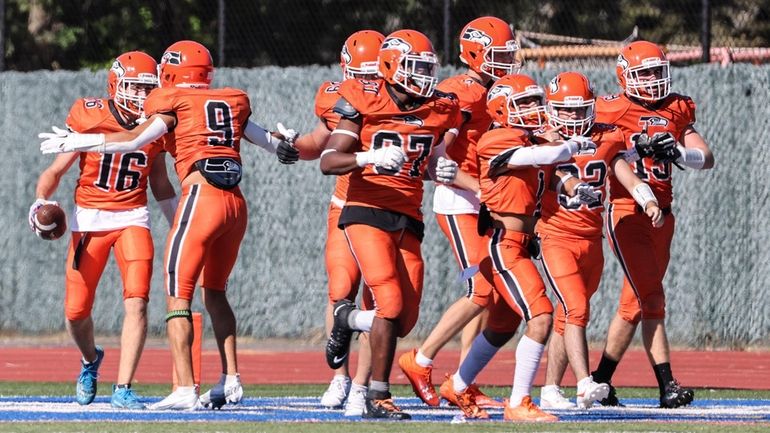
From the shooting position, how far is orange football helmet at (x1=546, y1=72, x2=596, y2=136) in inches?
373

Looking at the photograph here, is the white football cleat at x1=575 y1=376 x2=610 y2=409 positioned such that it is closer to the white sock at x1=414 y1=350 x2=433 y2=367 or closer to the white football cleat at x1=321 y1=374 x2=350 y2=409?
the white sock at x1=414 y1=350 x2=433 y2=367

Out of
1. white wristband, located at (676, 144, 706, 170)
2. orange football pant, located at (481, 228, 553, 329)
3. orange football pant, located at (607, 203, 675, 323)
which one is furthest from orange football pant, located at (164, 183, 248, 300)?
white wristband, located at (676, 144, 706, 170)

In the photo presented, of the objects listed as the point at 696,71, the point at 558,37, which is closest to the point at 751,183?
the point at 696,71

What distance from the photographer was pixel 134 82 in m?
9.90

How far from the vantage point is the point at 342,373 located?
10.0 meters

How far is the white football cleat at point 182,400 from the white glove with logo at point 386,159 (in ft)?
5.57

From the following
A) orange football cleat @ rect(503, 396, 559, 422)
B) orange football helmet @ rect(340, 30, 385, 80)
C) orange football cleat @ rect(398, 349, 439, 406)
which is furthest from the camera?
orange football helmet @ rect(340, 30, 385, 80)

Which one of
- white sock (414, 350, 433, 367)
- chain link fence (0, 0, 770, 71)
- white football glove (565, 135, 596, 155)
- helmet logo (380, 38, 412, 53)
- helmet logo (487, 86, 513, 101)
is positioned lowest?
white sock (414, 350, 433, 367)

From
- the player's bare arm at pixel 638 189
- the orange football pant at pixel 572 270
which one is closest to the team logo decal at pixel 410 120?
the orange football pant at pixel 572 270

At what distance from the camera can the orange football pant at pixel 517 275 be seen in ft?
28.9

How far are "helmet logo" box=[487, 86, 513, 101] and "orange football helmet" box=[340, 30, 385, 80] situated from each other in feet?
4.02

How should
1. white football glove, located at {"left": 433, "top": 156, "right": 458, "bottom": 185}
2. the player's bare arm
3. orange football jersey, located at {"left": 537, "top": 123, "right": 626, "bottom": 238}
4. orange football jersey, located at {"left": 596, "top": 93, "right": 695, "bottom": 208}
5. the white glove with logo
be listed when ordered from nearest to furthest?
the white glove with logo, white football glove, located at {"left": 433, "top": 156, "right": 458, "bottom": 185}, the player's bare arm, orange football jersey, located at {"left": 537, "top": 123, "right": 626, "bottom": 238}, orange football jersey, located at {"left": 596, "top": 93, "right": 695, "bottom": 208}

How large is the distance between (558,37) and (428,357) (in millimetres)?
7619

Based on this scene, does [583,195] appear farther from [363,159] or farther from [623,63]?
[623,63]
